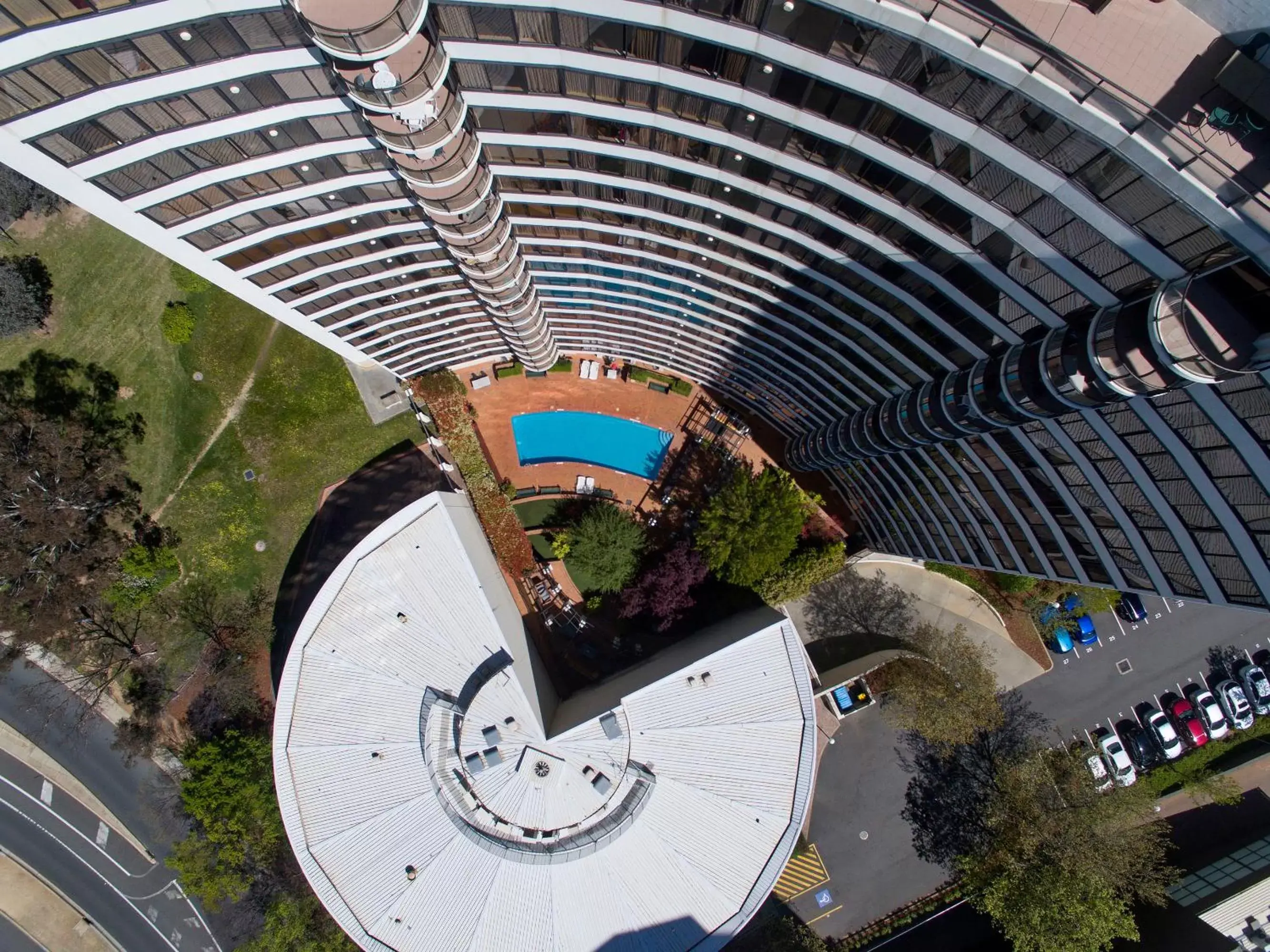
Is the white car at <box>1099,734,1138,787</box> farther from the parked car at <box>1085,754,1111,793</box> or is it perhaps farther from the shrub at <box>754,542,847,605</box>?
the shrub at <box>754,542,847,605</box>

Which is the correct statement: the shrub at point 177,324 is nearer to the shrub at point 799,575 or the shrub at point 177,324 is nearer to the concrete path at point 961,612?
the shrub at point 799,575

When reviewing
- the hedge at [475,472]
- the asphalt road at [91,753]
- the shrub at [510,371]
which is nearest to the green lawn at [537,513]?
the hedge at [475,472]

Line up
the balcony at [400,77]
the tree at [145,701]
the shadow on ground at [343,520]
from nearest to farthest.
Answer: the balcony at [400,77] → the tree at [145,701] → the shadow on ground at [343,520]

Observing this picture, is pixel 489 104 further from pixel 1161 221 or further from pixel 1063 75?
pixel 1161 221

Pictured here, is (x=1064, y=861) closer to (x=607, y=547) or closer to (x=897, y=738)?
(x=897, y=738)

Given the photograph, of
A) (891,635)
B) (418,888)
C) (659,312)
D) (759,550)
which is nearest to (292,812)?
(418,888)

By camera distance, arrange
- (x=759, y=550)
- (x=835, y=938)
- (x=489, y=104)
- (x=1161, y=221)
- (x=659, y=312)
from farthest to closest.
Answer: (x=835, y=938) → (x=759, y=550) → (x=659, y=312) → (x=489, y=104) → (x=1161, y=221)

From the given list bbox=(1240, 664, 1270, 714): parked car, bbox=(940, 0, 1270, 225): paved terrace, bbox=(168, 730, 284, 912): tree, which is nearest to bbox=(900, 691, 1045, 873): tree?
bbox=(1240, 664, 1270, 714): parked car
